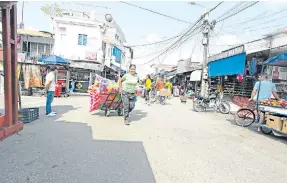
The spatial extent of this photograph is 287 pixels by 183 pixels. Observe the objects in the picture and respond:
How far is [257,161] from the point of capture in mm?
4113

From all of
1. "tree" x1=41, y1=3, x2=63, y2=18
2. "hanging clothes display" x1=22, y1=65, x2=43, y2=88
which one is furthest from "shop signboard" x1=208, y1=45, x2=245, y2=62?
"tree" x1=41, y1=3, x2=63, y2=18

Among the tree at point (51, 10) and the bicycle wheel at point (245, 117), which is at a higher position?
the tree at point (51, 10)

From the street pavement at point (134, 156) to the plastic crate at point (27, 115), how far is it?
11.8 inches

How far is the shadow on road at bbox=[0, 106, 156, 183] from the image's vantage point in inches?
119

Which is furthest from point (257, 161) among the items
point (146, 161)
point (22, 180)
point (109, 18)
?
point (109, 18)

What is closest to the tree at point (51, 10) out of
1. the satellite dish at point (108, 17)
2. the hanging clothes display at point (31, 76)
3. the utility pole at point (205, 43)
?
the satellite dish at point (108, 17)

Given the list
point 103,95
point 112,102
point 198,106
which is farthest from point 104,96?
point 198,106

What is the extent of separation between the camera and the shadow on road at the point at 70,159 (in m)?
3.03

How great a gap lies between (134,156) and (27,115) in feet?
12.6

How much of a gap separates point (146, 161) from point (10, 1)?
3036 mm

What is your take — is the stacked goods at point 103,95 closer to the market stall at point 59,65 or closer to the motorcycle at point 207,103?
the motorcycle at point 207,103

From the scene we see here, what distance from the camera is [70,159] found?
144 inches

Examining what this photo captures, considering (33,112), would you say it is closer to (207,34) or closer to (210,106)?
(210,106)

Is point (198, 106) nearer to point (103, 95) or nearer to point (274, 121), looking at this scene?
point (274, 121)
